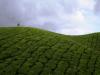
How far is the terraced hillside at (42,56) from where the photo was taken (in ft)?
78.0

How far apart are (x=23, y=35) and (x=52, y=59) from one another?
29.3 feet

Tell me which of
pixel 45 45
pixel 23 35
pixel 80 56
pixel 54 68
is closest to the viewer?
pixel 54 68

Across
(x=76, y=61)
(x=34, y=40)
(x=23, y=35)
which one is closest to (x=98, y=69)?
(x=76, y=61)

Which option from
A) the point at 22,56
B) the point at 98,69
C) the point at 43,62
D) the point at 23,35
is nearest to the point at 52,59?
the point at 43,62

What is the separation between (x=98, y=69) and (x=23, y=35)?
1306 centimetres

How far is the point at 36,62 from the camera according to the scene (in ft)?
83.1

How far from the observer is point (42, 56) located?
27.0 m

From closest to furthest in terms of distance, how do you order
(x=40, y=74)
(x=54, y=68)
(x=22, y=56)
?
(x=40, y=74) < (x=54, y=68) < (x=22, y=56)

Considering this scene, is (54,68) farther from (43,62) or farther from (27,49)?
(27,49)

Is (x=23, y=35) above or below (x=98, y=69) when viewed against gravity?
above

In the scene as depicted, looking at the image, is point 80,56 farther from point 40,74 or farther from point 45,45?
point 40,74

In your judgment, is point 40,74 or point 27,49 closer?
point 40,74

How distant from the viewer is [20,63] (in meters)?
24.7

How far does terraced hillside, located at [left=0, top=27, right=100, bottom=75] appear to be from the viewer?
23770 millimetres
